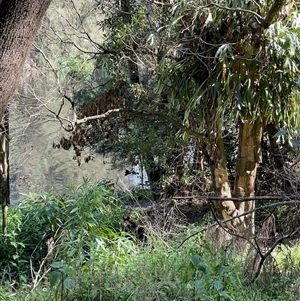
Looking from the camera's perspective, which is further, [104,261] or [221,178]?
[221,178]

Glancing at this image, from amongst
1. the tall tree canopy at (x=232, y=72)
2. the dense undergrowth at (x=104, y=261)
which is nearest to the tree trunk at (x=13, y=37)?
the dense undergrowth at (x=104, y=261)

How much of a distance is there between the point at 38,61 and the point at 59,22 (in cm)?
64

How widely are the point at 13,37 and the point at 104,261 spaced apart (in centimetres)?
220

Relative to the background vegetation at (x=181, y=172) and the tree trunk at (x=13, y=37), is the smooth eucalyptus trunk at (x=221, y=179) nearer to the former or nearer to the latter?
the background vegetation at (x=181, y=172)

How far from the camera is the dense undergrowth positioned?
2910mm

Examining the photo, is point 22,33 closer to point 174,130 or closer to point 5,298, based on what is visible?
point 5,298

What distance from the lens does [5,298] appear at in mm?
3357

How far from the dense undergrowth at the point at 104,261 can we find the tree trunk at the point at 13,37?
3.89 ft

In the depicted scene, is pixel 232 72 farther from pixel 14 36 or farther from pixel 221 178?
pixel 14 36

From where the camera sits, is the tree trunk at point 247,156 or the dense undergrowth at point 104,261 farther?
the tree trunk at point 247,156

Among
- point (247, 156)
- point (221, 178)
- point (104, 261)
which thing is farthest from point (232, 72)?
point (104, 261)

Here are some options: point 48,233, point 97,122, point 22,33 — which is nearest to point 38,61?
point 97,122

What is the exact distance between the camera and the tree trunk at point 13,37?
177 centimetres

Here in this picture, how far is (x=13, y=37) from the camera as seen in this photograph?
178 cm
